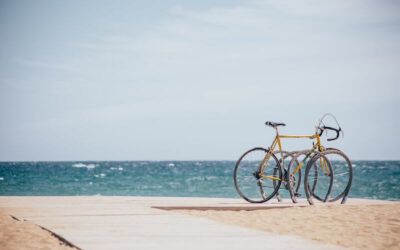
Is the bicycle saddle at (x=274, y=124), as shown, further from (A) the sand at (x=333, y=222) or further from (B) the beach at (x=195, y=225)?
(A) the sand at (x=333, y=222)

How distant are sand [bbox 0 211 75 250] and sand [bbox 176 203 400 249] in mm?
2414

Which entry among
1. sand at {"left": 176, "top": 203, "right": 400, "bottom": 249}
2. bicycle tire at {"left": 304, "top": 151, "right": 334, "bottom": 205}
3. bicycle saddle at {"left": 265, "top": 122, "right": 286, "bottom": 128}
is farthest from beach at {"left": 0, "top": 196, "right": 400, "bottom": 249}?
bicycle saddle at {"left": 265, "top": 122, "right": 286, "bottom": 128}

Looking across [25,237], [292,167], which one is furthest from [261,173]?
[25,237]

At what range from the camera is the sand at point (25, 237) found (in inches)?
205

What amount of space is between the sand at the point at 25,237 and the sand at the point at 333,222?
7.92ft

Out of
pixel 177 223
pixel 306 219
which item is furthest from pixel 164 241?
pixel 306 219

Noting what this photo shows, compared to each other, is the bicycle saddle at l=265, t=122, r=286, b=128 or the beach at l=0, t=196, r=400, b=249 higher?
the bicycle saddle at l=265, t=122, r=286, b=128

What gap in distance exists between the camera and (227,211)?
8.64 metres

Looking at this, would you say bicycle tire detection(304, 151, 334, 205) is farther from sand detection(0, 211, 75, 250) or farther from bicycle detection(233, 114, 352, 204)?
sand detection(0, 211, 75, 250)

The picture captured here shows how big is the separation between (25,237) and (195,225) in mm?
1844

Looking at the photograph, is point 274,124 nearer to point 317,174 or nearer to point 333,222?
point 317,174

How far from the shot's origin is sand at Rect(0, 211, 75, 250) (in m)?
5.20

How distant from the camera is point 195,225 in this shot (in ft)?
20.1

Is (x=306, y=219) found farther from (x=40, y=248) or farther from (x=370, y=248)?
(x=40, y=248)
